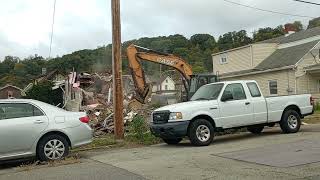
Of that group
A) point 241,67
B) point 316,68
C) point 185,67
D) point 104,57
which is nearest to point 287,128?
point 185,67

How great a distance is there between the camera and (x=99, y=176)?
380 inches

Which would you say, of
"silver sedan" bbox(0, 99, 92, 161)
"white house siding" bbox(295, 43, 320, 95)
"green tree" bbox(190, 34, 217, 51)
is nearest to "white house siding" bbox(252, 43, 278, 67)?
"white house siding" bbox(295, 43, 320, 95)

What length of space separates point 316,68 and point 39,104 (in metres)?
24.1

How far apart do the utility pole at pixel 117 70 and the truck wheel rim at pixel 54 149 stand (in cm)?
421

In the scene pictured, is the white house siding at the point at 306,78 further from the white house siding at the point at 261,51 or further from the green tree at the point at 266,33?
the green tree at the point at 266,33

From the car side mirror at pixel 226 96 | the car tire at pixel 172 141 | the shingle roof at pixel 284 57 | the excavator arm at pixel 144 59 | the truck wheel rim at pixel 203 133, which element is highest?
the shingle roof at pixel 284 57

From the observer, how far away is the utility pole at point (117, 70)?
1634cm

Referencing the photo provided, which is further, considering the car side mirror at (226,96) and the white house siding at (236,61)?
the white house siding at (236,61)

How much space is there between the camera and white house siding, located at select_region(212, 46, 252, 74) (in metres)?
40.8

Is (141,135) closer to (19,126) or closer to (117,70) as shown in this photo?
(117,70)

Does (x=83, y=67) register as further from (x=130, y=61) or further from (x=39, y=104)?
(x=39, y=104)

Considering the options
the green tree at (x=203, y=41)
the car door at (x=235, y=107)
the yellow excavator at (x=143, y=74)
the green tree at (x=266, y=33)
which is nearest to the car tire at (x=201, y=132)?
the car door at (x=235, y=107)

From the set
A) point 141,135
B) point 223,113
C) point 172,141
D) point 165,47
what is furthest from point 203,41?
point 223,113

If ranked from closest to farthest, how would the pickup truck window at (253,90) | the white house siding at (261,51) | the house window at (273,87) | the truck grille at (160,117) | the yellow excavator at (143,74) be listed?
the truck grille at (160,117), the pickup truck window at (253,90), the yellow excavator at (143,74), the house window at (273,87), the white house siding at (261,51)
